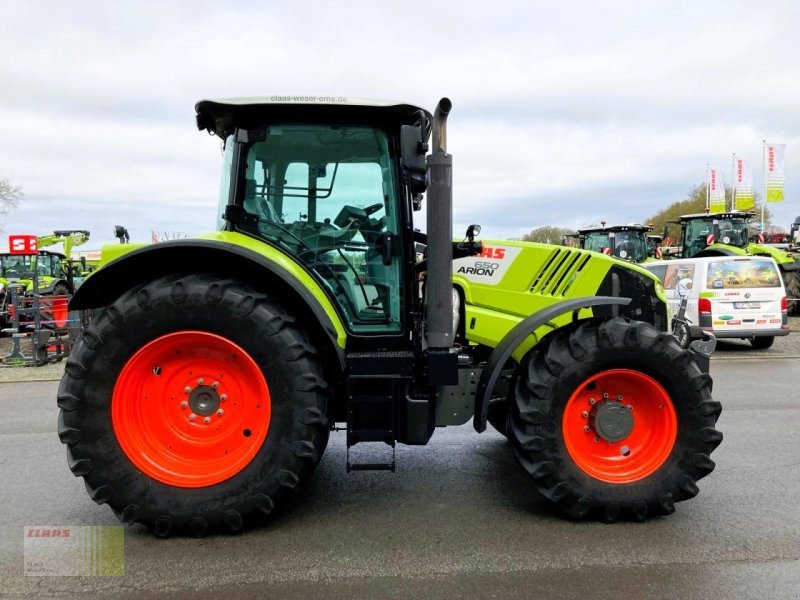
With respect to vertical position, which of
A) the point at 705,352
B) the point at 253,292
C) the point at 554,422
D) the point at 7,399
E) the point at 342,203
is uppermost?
the point at 342,203

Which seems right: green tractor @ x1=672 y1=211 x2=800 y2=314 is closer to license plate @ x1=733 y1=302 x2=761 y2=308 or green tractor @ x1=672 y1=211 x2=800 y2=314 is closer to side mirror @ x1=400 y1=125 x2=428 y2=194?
license plate @ x1=733 y1=302 x2=761 y2=308

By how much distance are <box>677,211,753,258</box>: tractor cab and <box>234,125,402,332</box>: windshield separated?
14.0 metres

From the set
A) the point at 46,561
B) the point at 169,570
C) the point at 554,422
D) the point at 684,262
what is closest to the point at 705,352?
the point at 554,422

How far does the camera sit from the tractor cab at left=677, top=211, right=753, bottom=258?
15422 millimetres

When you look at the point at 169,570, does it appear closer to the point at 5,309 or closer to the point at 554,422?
the point at 554,422

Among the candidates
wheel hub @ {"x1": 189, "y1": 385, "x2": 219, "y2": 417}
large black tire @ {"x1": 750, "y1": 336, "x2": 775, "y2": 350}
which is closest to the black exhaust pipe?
wheel hub @ {"x1": 189, "y1": 385, "x2": 219, "y2": 417}

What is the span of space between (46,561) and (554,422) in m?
2.73

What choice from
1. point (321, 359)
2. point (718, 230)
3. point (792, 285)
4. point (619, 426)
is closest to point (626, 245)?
point (718, 230)

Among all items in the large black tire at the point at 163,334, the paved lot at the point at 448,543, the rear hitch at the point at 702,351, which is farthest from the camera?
the rear hitch at the point at 702,351

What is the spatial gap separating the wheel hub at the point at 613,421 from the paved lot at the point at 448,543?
0.50 m

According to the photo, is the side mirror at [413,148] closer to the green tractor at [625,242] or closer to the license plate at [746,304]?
the license plate at [746,304]

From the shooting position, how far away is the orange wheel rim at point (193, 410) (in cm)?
313

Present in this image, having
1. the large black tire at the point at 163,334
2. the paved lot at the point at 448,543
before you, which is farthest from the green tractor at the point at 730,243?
the large black tire at the point at 163,334

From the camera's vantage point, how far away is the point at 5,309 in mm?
13984
